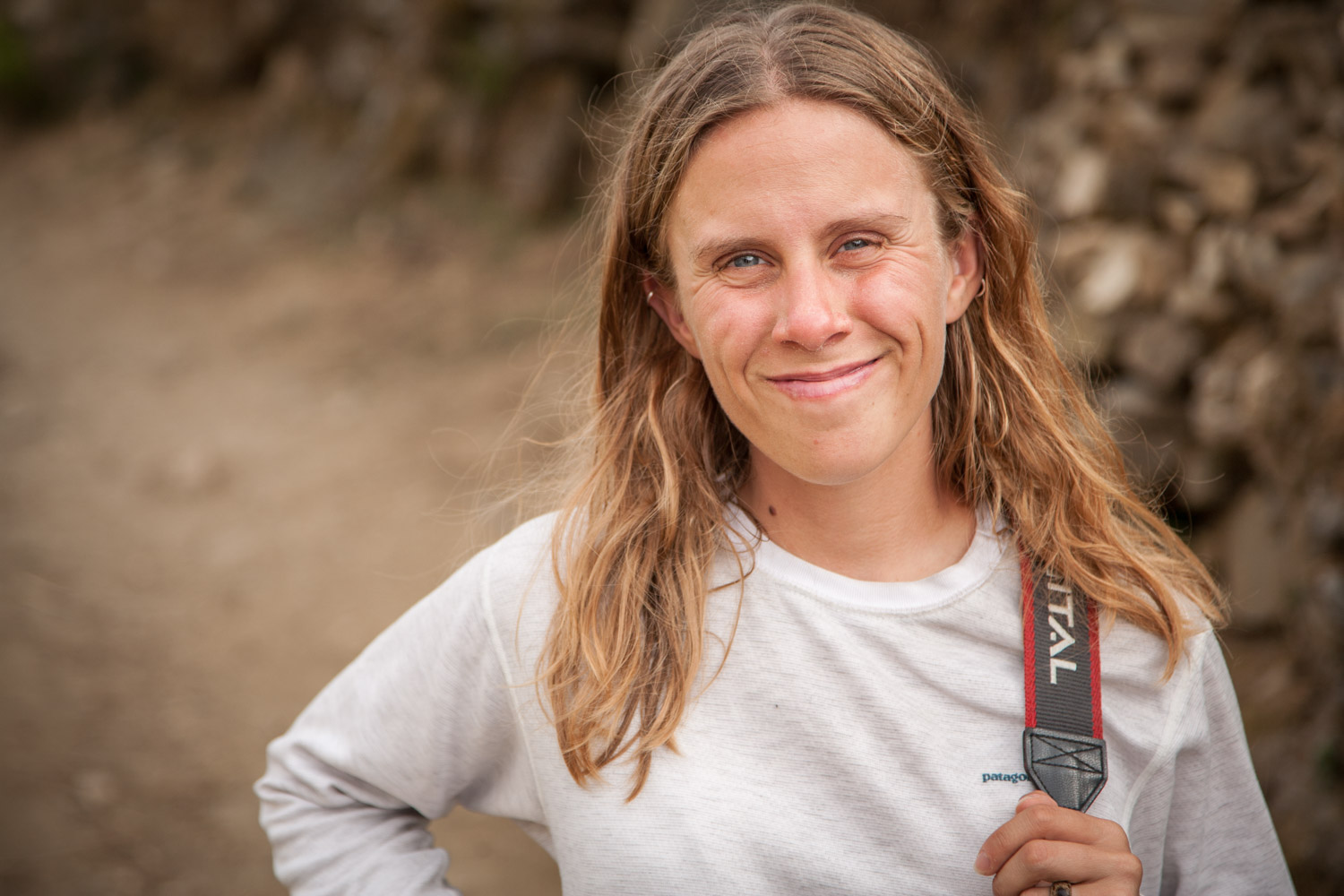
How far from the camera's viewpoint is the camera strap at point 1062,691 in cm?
153

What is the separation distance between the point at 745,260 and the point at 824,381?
0.69 feet

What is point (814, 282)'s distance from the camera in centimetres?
146

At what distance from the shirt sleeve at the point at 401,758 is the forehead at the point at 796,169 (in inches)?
27.3

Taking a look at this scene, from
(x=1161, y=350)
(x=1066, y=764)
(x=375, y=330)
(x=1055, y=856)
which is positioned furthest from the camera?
(x=375, y=330)

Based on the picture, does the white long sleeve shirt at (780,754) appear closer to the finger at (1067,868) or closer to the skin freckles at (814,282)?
the finger at (1067,868)

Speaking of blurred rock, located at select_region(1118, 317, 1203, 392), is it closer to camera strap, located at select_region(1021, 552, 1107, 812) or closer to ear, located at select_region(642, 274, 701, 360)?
camera strap, located at select_region(1021, 552, 1107, 812)

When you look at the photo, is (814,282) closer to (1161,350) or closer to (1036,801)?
(1036,801)

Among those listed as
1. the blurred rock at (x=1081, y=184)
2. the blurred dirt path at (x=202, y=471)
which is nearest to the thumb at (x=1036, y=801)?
the blurred dirt path at (x=202, y=471)

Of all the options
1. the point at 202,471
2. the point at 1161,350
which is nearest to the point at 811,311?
the point at 1161,350

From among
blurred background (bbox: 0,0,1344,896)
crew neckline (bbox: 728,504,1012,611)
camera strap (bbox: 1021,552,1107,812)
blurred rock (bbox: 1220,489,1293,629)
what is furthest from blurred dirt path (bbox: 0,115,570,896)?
blurred rock (bbox: 1220,489,1293,629)

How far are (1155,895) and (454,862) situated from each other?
2.79m

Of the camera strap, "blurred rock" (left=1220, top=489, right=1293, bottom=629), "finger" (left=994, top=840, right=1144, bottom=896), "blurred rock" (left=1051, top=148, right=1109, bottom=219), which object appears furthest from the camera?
"blurred rock" (left=1051, top=148, right=1109, bottom=219)

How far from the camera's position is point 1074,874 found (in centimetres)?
142

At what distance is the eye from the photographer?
1508mm
